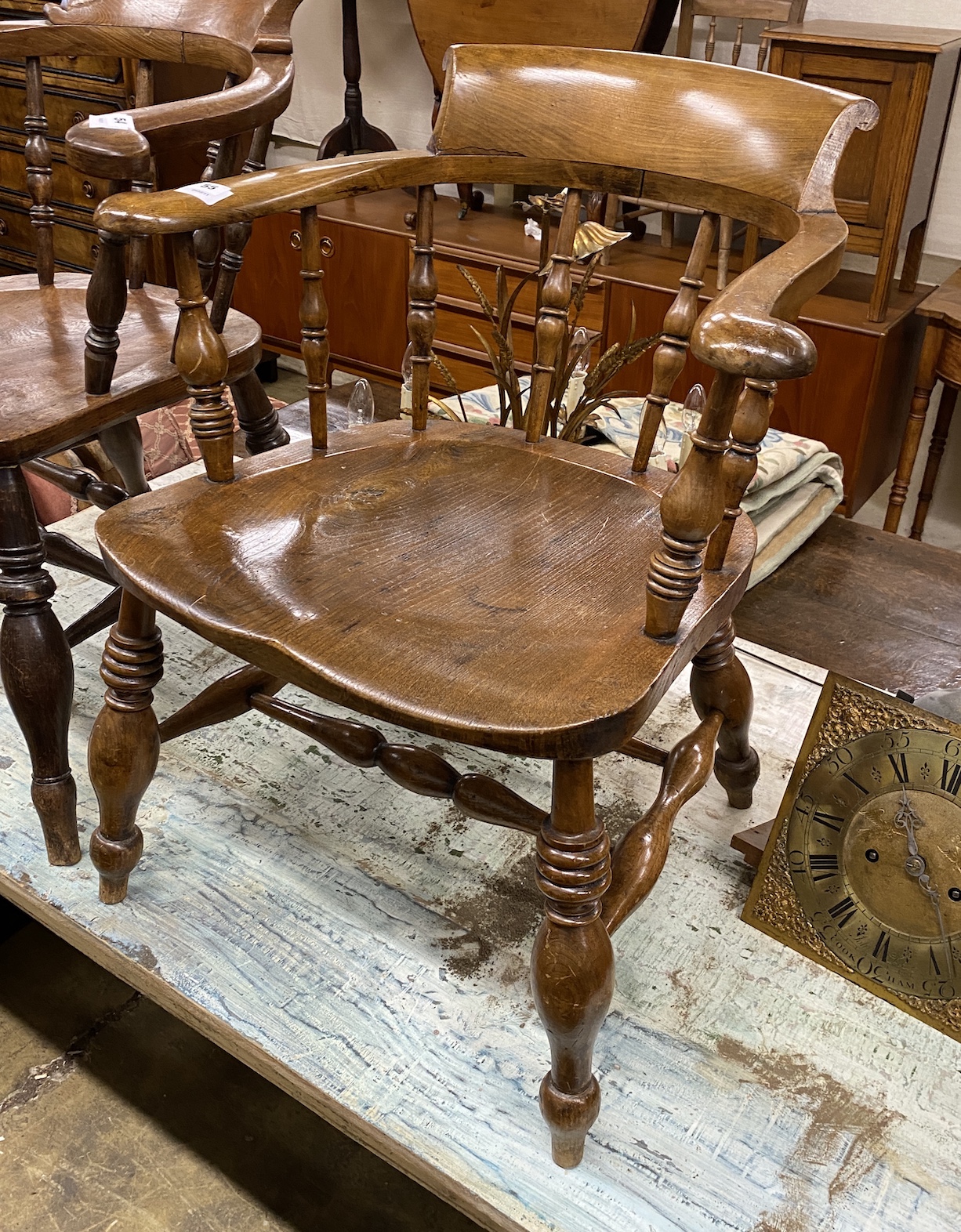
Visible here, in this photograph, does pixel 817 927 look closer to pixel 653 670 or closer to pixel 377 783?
pixel 653 670

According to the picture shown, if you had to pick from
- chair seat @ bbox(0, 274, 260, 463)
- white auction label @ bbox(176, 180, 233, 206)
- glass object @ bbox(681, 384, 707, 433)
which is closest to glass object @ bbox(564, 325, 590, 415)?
glass object @ bbox(681, 384, 707, 433)

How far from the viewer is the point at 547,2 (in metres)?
2.31

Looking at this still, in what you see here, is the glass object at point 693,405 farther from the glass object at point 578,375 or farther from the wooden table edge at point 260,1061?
the wooden table edge at point 260,1061

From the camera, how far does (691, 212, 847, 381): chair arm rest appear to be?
0.60m

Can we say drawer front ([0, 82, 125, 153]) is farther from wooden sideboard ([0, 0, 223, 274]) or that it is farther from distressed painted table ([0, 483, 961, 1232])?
distressed painted table ([0, 483, 961, 1232])

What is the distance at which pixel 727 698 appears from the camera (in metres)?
1.06

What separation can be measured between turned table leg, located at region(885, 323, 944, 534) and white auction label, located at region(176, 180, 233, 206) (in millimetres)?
1466

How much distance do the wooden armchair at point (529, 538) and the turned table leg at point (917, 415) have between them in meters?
1.10

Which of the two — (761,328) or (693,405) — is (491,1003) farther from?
(693,405)

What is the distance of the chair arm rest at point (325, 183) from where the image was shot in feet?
2.65

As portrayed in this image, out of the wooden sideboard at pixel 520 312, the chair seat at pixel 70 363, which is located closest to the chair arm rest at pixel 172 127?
the chair seat at pixel 70 363

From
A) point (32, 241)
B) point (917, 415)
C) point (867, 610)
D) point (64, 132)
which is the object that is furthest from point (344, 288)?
point (867, 610)

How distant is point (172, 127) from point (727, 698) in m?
0.71

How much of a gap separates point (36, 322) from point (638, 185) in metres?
0.68
